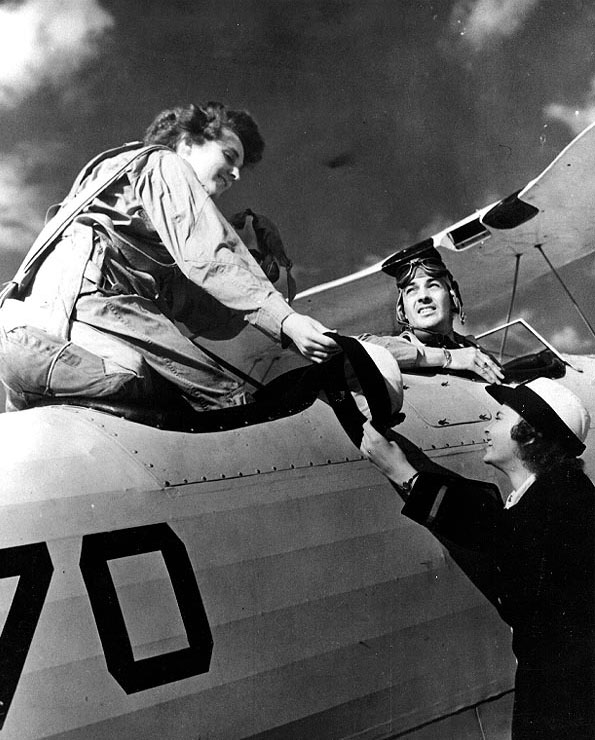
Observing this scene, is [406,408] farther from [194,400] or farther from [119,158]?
[119,158]

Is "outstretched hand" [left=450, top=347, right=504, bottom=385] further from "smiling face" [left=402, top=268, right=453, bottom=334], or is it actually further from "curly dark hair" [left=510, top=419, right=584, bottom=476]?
"curly dark hair" [left=510, top=419, right=584, bottom=476]

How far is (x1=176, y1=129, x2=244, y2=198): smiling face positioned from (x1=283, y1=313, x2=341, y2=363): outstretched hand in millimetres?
585

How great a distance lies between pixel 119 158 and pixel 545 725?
2.59m

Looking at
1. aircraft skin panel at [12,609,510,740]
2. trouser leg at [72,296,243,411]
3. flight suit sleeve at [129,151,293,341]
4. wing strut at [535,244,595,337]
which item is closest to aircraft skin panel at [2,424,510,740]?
aircraft skin panel at [12,609,510,740]

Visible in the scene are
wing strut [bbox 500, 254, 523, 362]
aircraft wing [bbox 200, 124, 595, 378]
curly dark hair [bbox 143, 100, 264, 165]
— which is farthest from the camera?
wing strut [bbox 500, 254, 523, 362]

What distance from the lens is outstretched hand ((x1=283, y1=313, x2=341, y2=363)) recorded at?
251 cm

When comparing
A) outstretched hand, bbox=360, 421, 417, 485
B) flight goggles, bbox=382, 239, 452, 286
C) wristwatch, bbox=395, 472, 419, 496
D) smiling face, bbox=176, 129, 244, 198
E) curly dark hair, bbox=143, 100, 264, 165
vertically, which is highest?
curly dark hair, bbox=143, 100, 264, 165

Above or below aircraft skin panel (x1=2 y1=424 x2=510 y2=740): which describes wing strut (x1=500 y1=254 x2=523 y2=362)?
above

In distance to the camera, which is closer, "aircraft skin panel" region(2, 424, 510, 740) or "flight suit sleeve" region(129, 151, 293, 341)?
"aircraft skin panel" region(2, 424, 510, 740)

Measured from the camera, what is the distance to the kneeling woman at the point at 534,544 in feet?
8.45

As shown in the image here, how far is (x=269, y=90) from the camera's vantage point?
2.79 metres

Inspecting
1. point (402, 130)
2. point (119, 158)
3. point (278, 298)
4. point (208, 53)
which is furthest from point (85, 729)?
point (402, 130)

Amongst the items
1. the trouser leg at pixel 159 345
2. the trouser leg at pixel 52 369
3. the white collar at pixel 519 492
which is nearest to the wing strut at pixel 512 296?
the white collar at pixel 519 492

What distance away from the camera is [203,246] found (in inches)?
97.5
